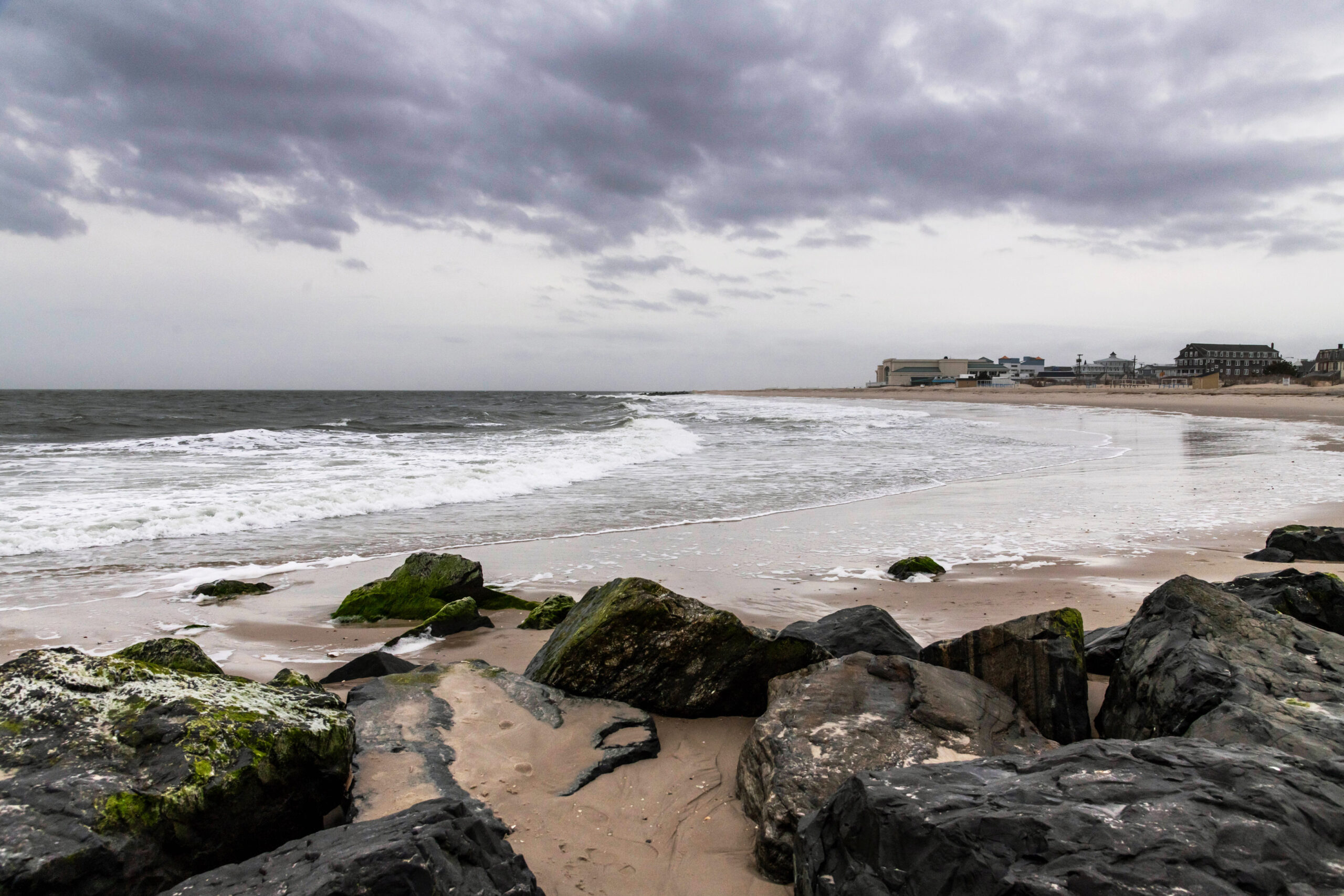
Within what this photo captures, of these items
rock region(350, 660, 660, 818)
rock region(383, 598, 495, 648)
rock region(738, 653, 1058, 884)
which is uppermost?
rock region(738, 653, 1058, 884)

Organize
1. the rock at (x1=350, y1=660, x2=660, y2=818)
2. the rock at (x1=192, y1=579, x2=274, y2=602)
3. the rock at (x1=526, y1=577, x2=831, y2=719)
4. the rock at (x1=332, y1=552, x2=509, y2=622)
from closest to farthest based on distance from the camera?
the rock at (x1=350, y1=660, x2=660, y2=818), the rock at (x1=526, y1=577, x2=831, y2=719), the rock at (x1=332, y1=552, x2=509, y2=622), the rock at (x1=192, y1=579, x2=274, y2=602)

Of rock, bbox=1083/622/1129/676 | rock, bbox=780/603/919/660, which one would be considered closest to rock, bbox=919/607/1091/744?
rock, bbox=780/603/919/660

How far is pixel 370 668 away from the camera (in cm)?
428

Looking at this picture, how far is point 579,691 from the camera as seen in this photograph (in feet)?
12.3

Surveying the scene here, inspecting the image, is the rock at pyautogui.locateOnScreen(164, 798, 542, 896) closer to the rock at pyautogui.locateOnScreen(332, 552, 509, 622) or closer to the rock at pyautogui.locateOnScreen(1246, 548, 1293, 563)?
the rock at pyautogui.locateOnScreen(332, 552, 509, 622)

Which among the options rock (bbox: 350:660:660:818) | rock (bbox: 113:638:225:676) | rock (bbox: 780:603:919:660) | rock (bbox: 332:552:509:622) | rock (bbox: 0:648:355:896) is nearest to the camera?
rock (bbox: 0:648:355:896)

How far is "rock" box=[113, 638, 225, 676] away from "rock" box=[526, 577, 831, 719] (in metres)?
1.81

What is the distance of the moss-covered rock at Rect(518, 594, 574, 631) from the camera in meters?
5.40

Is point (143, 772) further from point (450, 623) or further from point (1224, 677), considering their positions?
point (1224, 677)

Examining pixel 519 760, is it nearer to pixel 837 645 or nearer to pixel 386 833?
pixel 386 833

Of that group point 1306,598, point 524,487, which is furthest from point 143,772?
point 524,487

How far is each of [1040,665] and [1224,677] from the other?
0.67 metres

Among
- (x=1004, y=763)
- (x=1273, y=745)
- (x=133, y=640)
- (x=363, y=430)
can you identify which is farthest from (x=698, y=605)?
(x=363, y=430)

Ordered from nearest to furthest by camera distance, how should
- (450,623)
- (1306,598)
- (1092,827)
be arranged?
(1092,827), (1306,598), (450,623)
